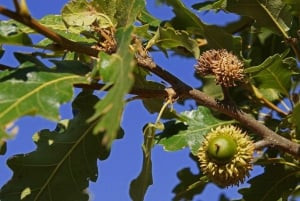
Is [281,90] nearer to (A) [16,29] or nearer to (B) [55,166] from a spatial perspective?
(B) [55,166]

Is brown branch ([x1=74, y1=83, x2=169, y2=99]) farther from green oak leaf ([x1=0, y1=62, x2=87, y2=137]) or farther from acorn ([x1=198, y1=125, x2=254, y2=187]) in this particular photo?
acorn ([x1=198, y1=125, x2=254, y2=187])

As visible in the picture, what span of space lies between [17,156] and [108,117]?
90 cm

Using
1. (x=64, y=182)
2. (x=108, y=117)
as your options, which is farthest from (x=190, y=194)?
(x=108, y=117)

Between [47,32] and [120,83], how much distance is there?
14.3 inches

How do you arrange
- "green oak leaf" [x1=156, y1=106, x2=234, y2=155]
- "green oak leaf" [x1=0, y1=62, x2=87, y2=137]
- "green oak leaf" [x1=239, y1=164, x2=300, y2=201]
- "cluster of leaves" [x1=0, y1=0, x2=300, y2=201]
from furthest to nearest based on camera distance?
1. "green oak leaf" [x1=239, y1=164, x2=300, y2=201]
2. "green oak leaf" [x1=156, y1=106, x2=234, y2=155]
3. "cluster of leaves" [x1=0, y1=0, x2=300, y2=201]
4. "green oak leaf" [x1=0, y1=62, x2=87, y2=137]

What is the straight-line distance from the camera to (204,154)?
1.85m

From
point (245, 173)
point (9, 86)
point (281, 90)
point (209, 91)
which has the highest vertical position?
point (209, 91)

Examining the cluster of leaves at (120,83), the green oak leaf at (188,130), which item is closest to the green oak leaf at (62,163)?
the cluster of leaves at (120,83)

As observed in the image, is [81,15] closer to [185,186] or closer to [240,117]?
[240,117]

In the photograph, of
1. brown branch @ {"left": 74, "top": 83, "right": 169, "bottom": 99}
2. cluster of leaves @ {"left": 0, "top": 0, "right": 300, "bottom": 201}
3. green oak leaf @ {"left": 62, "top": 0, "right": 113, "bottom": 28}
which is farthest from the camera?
green oak leaf @ {"left": 62, "top": 0, "right": 113, "bottom": 28}

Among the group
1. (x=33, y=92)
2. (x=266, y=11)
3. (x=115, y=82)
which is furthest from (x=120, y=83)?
(x=266, y=11)

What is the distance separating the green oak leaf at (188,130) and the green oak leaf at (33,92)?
591 millimetres

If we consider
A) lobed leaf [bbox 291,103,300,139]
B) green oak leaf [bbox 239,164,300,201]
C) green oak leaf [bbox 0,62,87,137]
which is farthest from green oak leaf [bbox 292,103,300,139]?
green oak leaf [bbox 0,62,87,137]

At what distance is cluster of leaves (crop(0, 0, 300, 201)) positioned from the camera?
1.51 m
